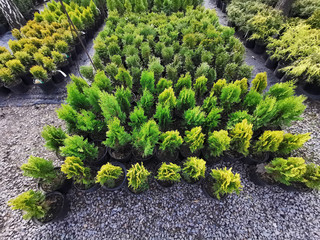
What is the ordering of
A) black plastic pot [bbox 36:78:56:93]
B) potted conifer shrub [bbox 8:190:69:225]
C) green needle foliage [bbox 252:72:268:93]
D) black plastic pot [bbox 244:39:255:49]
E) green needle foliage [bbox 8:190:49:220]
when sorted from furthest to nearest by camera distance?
black plastic pot [bbox 244:39:255:49]
black plastic pot [bbox 36:78:56:93]
green needle foliage [bbox 252:72:268:93]
potted conifer shrub [bbox 8:190:69:225]
green needle foliage [bbox 8:190:49:220]

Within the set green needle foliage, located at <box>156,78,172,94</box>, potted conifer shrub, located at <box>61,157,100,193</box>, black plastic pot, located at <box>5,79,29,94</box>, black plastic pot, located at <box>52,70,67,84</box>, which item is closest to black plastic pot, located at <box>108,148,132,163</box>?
potted conifer shrub, located at <box>61,157,100,193</box>

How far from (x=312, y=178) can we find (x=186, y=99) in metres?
2.66


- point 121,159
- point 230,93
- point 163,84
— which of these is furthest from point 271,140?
point 121,159

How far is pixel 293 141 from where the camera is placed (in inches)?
118

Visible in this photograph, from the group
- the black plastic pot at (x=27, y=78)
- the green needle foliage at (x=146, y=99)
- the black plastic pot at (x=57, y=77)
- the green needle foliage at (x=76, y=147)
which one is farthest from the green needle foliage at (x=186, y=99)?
the black plastic pot at (x=27, y=78)

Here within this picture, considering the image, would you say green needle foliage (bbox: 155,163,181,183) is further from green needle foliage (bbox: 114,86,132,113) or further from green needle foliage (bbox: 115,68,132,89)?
green needle foliage (bbox: 115,68,132,89)

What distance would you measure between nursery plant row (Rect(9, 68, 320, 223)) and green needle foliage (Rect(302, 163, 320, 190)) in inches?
0.5

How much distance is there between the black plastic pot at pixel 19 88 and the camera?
538cm

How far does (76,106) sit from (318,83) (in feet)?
22.4

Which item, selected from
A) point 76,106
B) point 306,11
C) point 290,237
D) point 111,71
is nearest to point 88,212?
point 76,106

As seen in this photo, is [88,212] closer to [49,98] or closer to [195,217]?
[195,217]

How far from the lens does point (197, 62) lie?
509cm

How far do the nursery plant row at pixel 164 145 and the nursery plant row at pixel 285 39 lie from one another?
82.8 inches

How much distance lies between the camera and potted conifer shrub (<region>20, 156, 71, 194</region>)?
2660 mm
